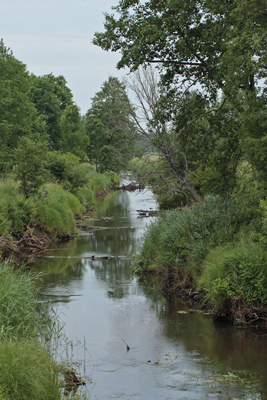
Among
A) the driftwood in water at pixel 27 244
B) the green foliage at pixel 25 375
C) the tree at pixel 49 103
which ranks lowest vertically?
the green foliage at pixel 25 375

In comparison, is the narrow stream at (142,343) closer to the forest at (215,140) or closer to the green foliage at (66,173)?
the forest at (215,140)

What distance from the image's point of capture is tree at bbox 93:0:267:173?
12953 millimetres

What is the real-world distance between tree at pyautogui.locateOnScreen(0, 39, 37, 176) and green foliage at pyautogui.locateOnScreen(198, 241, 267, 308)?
88.5 feet

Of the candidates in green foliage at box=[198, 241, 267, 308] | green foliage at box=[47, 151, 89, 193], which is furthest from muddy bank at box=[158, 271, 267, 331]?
green foliage at box=[47, 151, 89, 193]

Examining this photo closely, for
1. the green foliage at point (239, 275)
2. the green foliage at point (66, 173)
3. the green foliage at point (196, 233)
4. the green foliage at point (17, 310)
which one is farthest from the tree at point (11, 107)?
the green foliage at point (17, 310)

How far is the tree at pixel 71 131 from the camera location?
198ft

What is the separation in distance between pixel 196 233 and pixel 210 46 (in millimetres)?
5859

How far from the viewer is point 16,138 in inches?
1604

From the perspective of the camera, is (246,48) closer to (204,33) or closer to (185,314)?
(204,33)

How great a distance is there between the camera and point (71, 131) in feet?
199

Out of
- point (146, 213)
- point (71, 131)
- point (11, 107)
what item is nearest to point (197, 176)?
point (146, 213)

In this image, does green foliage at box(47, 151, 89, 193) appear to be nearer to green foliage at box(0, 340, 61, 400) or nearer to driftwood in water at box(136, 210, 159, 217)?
driftwood in water at box(136, 210, 159, 217)

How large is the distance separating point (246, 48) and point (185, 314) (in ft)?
24.0

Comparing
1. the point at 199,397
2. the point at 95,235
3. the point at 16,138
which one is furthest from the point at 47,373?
the point at 16,138
